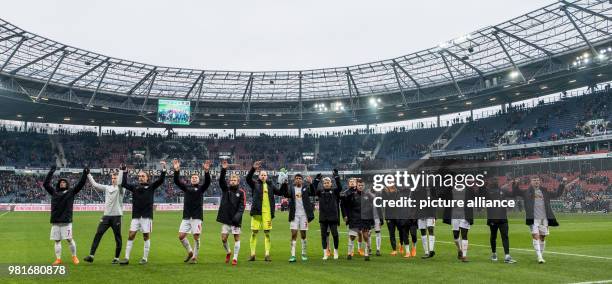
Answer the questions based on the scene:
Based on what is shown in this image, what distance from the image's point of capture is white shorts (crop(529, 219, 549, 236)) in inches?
520

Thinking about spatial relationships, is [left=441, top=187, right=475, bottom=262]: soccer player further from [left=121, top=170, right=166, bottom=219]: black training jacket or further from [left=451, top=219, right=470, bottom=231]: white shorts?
[left=121, top=170, right=166, bottom=219]: black training jacket

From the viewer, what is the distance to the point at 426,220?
14.4 m

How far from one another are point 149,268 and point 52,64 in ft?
154

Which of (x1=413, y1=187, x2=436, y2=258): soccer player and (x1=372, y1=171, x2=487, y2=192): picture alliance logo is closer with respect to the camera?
(x1=372, y1=171, x2=487, y2=192): picture alliance logo

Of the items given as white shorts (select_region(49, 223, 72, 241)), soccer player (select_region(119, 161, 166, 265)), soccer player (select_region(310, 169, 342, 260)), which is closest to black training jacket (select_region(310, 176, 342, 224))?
soccer player (select_region(310, 169, 342, 260))

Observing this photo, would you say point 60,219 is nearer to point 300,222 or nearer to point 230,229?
point 230,229

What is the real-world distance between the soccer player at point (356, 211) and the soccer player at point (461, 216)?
211cm

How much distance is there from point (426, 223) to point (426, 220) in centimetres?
9

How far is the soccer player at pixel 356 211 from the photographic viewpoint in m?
13.9

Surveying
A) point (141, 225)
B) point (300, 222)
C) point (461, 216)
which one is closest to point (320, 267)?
point (300, 222)

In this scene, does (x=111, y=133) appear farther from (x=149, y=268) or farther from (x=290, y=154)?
(x=149, y=268)

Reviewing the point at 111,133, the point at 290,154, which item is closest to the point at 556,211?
the point at 290,154

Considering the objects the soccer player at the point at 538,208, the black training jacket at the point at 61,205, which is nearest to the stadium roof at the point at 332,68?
the soccer player at the point at 538,208

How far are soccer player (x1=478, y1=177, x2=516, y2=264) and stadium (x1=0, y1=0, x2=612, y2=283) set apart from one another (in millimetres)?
6763
